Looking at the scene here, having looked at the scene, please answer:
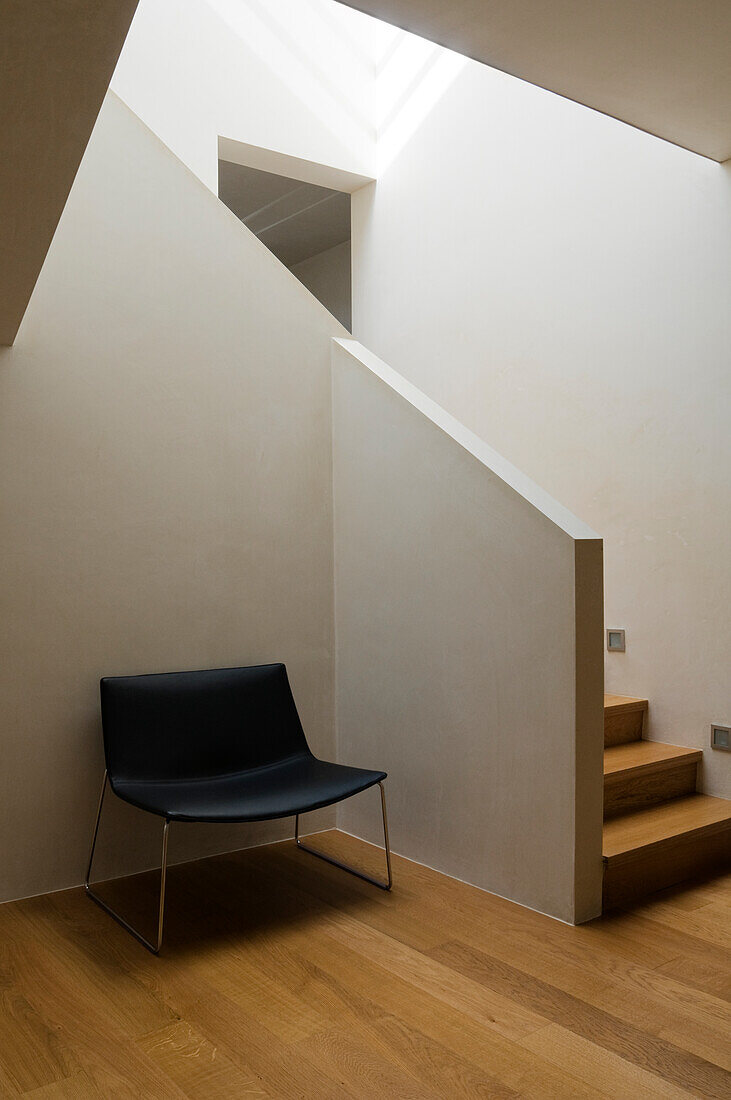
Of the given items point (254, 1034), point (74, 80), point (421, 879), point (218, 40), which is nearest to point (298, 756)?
point (421, 879)

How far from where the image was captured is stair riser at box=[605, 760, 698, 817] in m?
3.15

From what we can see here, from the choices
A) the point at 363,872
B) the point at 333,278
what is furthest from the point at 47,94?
the point at 333,278

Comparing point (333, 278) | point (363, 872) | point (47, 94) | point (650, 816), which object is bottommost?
point (363, 872)

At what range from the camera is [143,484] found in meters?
3.14

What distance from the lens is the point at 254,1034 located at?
2088 mm

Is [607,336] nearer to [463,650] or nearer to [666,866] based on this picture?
[463,650]

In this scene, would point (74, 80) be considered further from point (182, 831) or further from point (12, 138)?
point (182, 831)

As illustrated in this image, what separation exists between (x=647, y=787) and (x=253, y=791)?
4.69ft

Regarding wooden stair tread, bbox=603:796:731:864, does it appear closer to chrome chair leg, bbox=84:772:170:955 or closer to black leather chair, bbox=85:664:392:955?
black leather chair, bbox=85:664:392:955

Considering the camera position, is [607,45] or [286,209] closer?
[607,45]

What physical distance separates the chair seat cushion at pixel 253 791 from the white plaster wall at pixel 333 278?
449 centimetres

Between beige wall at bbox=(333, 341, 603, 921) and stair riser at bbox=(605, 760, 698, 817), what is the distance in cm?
46

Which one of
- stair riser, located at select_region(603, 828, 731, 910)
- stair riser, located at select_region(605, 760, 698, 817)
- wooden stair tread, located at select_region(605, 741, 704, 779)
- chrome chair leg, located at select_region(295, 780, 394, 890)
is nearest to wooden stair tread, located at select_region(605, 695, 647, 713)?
wooden stair tread, located at select_region(605, 741, 704, 779)

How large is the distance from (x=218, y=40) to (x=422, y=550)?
9.35 ft
